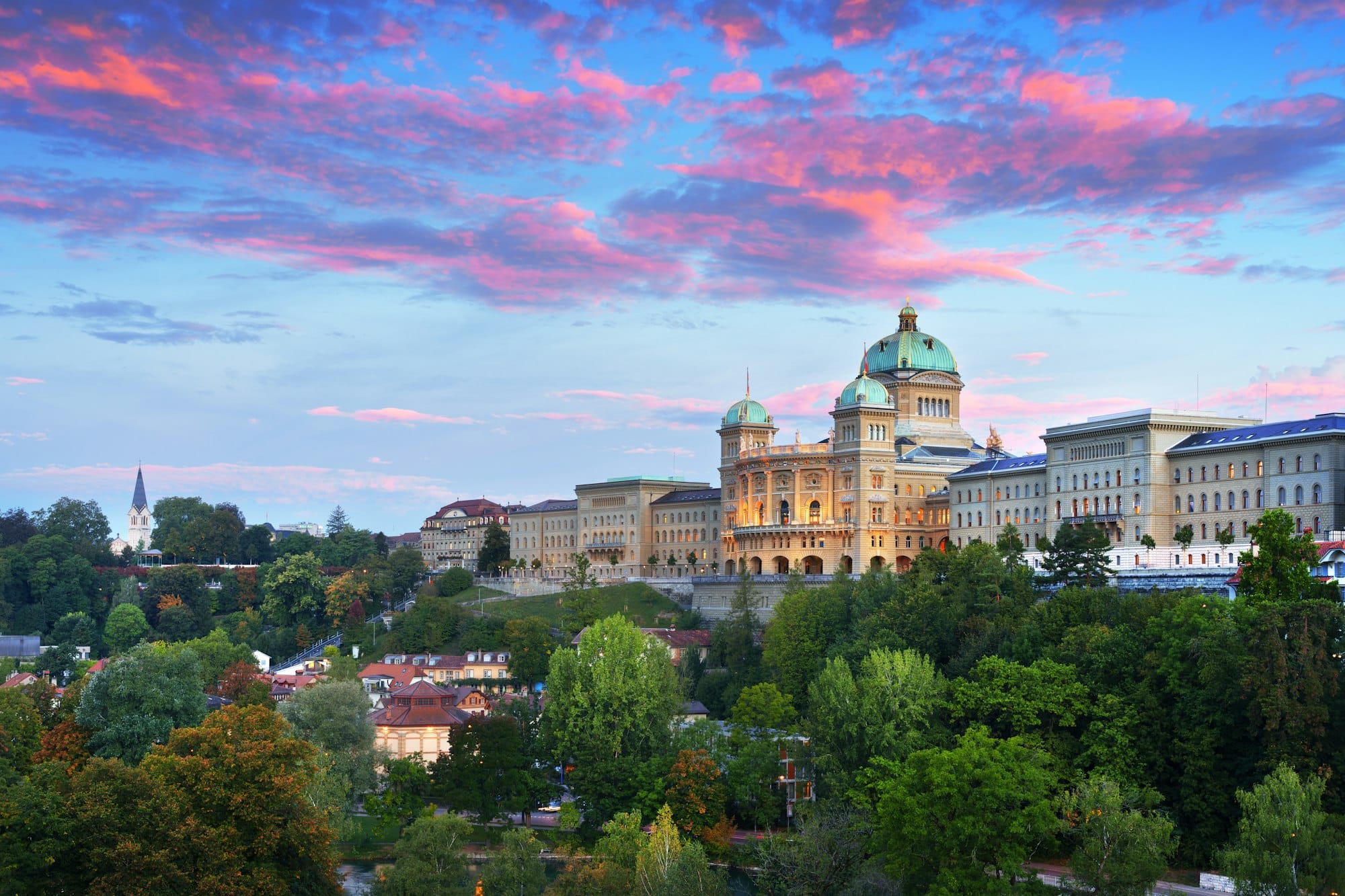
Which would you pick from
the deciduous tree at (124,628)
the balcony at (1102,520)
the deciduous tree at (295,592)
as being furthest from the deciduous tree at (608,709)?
the deciduous tree at (124,628)

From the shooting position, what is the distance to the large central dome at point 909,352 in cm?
16888

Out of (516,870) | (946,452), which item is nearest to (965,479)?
(946,452)

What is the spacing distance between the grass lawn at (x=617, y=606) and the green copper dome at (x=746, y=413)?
21214 mm

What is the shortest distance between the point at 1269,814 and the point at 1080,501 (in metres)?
74.8

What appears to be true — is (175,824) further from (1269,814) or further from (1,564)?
(1,564)

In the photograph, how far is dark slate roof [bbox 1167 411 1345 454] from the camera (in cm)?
11169

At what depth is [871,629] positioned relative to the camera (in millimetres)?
102875

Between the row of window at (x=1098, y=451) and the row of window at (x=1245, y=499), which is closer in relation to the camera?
the row of window at (x=1245, y=499)

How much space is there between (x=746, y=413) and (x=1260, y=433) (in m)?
65.3

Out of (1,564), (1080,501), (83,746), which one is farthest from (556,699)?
(1,564)

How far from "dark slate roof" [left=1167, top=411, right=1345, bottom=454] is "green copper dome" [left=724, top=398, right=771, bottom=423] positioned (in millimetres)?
56618

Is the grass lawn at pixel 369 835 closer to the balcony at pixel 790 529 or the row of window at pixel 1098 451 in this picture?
the row of window at pixel 1098 451

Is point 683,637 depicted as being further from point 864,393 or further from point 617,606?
point 864,393

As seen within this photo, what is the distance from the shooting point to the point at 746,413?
172 metres
